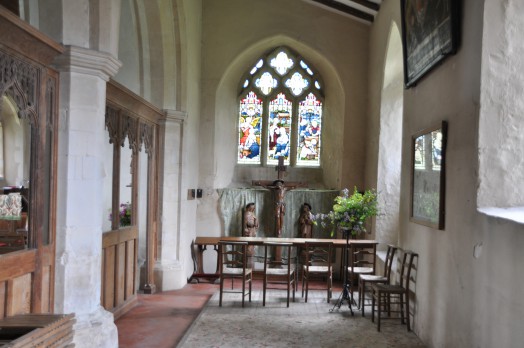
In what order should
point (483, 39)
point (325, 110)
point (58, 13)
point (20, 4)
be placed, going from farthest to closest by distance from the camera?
point (325, 110) → point (20, 4) → point (58, 13) → point (483, 39)

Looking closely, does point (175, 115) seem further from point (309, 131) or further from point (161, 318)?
point (309, 131)

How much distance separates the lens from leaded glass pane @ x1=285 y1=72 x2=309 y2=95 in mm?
10758

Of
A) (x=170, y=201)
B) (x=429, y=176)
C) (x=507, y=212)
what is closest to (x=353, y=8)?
(x=170, y=201)

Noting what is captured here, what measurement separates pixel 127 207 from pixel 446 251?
15.8 ft

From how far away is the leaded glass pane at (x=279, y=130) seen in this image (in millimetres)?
10844

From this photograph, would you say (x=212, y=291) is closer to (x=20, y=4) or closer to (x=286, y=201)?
(x=286, y=201)

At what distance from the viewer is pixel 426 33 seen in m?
5.14

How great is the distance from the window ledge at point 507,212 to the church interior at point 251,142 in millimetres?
23

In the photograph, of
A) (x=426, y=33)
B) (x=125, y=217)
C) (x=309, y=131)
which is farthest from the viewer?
(x=309, y=131)

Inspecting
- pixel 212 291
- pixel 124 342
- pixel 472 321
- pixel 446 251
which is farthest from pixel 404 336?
pixel 212 291

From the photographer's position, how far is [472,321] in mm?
3873

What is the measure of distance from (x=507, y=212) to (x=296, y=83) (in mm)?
7541

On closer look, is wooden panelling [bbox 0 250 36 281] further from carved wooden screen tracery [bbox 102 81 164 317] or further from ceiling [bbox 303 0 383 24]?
ceiling [bbox 303 0 383 24]

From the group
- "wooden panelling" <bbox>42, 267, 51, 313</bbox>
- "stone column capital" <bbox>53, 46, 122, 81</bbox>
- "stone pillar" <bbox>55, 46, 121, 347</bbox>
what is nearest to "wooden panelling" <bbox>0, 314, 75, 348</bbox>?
"wooden panelling" <bbox>42, 267, 51, 313</bbox>
